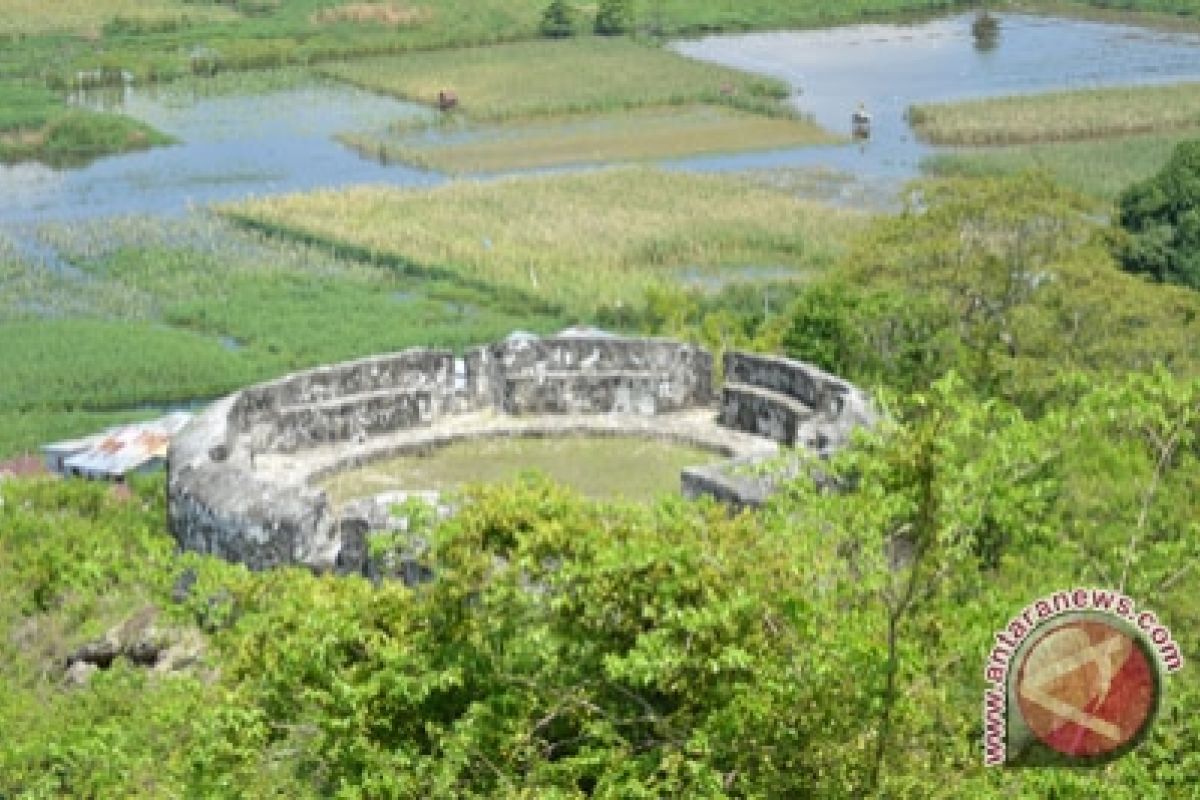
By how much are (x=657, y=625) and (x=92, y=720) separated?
15.9 feet

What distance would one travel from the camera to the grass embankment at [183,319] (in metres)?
32.2

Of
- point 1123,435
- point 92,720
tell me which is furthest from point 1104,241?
point 92,720

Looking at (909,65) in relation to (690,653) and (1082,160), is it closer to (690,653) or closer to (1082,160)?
(1082,160)

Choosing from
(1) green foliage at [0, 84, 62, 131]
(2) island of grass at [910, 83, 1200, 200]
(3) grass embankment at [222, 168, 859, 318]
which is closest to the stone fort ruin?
(3) grass embankment at [222, 168, 859, 318]

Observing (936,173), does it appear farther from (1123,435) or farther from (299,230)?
(1123,435)

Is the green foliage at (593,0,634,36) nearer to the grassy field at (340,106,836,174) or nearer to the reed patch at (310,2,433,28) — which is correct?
the reed patch at (310,2,433,28)

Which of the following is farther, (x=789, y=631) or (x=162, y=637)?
(x=162, y=637)

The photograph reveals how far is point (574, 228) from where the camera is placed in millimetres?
42375

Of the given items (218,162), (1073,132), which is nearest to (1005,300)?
(1073,132)

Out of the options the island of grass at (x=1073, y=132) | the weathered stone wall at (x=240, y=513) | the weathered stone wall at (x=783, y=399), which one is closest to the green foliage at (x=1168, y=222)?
the island of grass at (x=1073, y=132)

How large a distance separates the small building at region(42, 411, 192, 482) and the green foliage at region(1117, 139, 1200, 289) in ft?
51.1

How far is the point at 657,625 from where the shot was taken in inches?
392

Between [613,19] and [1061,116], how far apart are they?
2065 cm

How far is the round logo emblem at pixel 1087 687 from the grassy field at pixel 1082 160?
35927mm
